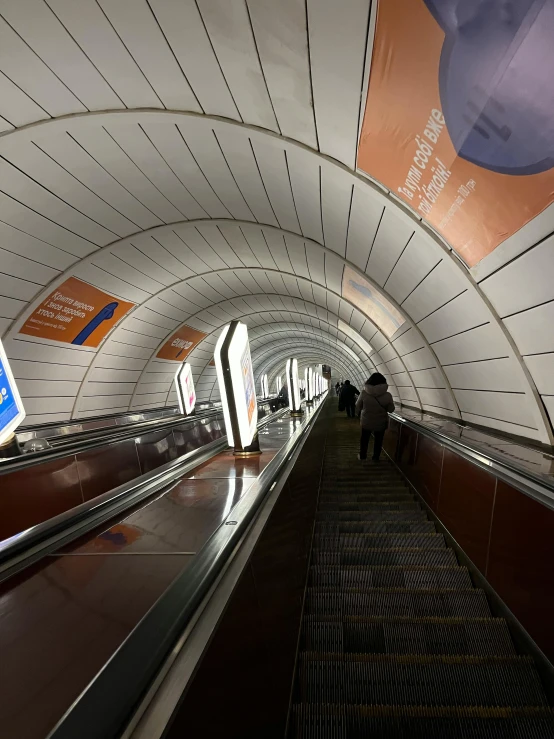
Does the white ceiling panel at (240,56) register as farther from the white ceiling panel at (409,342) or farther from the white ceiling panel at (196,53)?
the white ceiling panel at (409,342)

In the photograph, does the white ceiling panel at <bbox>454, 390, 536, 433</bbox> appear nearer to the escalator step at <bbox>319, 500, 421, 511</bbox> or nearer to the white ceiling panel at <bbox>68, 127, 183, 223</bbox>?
the escalator step at <bbox>319, 500, 421, 511</bbox>

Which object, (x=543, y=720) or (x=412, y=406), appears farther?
(x=412, y=406)

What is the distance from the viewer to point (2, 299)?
6.92m

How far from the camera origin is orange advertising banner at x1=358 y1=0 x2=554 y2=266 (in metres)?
1.90

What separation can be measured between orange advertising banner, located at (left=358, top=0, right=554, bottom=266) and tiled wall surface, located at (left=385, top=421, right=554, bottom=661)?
177cm

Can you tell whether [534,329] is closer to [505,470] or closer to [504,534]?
[505,470]

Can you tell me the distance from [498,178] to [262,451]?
3.59m

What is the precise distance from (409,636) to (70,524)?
6.86 ft

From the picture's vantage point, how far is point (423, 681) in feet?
6.77

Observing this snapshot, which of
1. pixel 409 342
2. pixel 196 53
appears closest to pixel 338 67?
pixel 196 53

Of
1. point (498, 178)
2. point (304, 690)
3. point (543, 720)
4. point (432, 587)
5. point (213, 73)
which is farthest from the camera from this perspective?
point (213, 73)

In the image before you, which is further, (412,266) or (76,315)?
(76,315)

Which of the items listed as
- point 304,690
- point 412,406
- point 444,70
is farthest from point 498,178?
point 412,406

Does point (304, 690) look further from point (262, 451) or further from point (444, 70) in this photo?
point (444, 70)
